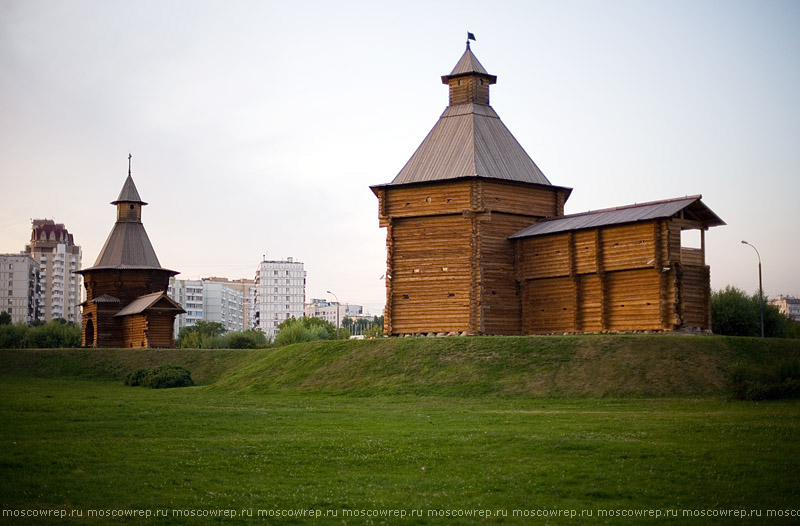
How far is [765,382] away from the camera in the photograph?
2461 cm

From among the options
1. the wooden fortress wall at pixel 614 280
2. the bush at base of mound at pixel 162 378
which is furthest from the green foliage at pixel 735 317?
the bush at base of mound at pixel 162 378

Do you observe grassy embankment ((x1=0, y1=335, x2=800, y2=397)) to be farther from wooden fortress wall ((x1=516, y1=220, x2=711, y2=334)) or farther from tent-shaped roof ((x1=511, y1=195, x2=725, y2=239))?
tent-shaped roof ((x1=511, y1=195, x2=725, y2=239))

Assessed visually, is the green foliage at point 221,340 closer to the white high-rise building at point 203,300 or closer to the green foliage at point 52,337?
the green foliage at point 52,337

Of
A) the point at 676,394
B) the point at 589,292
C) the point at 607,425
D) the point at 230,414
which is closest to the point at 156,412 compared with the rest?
the point at 230,414

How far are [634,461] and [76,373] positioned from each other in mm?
34431

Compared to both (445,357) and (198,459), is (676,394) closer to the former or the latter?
(445,357)

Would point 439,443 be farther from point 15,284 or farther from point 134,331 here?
point 15,284

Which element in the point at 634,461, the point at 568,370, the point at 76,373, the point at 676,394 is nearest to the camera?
the point at 634,461

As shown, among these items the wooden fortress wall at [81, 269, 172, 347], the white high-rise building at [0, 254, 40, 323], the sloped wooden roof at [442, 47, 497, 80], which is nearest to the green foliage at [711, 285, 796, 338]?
the sloped wooden roof at [442, 47, 497, 80]

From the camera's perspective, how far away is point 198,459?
16.2 metres

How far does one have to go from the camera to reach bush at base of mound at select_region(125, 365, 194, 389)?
1452 inches

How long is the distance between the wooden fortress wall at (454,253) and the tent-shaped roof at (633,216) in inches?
57.4

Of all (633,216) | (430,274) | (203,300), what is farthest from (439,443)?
(203,300)

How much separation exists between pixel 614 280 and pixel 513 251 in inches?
200
